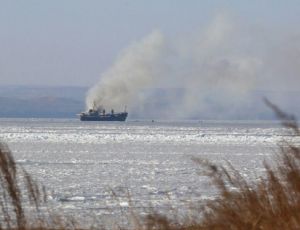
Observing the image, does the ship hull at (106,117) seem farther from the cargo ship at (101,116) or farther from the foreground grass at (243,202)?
the foreground grass at (243,202)

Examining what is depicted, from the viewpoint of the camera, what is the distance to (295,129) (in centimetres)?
538

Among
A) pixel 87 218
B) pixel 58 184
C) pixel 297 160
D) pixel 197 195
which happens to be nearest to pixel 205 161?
pixel 297 160

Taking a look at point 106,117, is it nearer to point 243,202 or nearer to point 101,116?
point 101,116

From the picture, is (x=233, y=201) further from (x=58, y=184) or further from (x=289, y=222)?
(x=58, y=184)

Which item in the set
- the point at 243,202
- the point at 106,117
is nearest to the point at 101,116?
the point at 106,117

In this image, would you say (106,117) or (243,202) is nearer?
(243,202)

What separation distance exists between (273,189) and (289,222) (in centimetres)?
44

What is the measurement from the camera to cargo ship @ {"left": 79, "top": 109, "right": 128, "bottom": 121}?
163375 millimetres

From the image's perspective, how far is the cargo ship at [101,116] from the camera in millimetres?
163375

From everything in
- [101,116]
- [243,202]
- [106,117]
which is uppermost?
[101,116]

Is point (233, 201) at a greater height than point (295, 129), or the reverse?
point (295, 129)

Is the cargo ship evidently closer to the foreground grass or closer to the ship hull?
the ship hull

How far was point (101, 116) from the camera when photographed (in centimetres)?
16338

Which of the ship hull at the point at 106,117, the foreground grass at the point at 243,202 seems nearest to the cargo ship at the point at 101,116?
the ship hull at the point at 106,117
